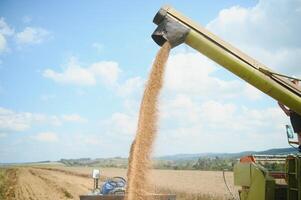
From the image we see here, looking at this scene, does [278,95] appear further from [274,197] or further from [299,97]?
[274,197]

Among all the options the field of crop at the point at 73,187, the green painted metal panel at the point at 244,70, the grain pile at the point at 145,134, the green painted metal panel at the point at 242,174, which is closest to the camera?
the green painted metal panel at the point at 244,70

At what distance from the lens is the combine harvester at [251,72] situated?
16.0 ft

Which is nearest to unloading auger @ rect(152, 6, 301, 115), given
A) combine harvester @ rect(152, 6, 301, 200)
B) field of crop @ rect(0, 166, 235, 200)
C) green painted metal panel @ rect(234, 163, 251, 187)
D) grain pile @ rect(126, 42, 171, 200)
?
combine harvester @ rect(152, 6, 301, 200)

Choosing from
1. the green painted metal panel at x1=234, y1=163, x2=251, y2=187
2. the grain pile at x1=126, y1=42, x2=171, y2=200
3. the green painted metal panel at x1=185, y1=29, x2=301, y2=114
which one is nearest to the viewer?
the green painted metal panel at x1=185, y1=29, x2=301, y2=114

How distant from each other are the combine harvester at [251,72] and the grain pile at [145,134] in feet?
0.84

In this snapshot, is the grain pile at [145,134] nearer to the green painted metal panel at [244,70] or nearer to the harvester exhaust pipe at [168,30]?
the harvester exhaust pipe at [168,30]

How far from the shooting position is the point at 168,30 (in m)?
5.22

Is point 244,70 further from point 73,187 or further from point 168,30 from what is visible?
point 73,187

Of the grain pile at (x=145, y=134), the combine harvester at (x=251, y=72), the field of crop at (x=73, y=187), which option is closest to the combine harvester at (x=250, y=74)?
the combine harvester at (x=251, y=72)

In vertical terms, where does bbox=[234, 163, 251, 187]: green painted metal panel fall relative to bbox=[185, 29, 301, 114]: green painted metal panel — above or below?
below

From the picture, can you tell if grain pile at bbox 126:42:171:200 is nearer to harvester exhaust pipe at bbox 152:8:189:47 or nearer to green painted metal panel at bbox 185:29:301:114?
harvester exhaust pipe at bbox 152:8:189:47

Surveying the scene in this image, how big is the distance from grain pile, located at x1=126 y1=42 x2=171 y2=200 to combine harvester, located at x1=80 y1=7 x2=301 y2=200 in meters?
0.26

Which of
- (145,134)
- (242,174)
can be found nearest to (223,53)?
(145,134)

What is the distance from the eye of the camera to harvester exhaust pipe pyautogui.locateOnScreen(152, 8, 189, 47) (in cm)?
514
